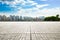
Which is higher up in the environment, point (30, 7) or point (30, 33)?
point (30, 7)

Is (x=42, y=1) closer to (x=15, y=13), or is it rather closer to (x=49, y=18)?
(x=49, y=18)

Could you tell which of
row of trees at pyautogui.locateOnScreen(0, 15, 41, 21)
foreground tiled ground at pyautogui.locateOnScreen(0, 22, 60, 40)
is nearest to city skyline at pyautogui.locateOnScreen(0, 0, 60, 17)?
Result: row of trees at pyautogui.locateOnScreen(0, 15, 41, 21)

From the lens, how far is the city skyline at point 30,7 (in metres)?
8.31

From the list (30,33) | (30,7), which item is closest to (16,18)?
(30,7)

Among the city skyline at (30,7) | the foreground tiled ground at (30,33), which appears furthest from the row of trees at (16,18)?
the foreground tiled ground at (30,33)

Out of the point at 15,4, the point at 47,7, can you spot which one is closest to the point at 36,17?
the point at 47,7

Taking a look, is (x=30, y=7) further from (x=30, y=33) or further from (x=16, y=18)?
(x=30, y=33)

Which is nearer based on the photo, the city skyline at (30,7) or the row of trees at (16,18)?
the row of trees at (16,18)

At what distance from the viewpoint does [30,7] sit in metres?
8.65

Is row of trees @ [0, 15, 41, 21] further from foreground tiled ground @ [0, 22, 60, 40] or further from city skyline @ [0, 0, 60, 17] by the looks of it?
foreground tiled ground @ [0, 22, 60, 40]

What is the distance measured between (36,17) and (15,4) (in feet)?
5.48

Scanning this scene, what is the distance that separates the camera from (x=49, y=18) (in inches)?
322

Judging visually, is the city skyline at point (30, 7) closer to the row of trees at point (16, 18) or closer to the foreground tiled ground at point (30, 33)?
the row of trees at point (16, 18)

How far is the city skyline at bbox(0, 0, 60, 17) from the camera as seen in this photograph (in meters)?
8.31
